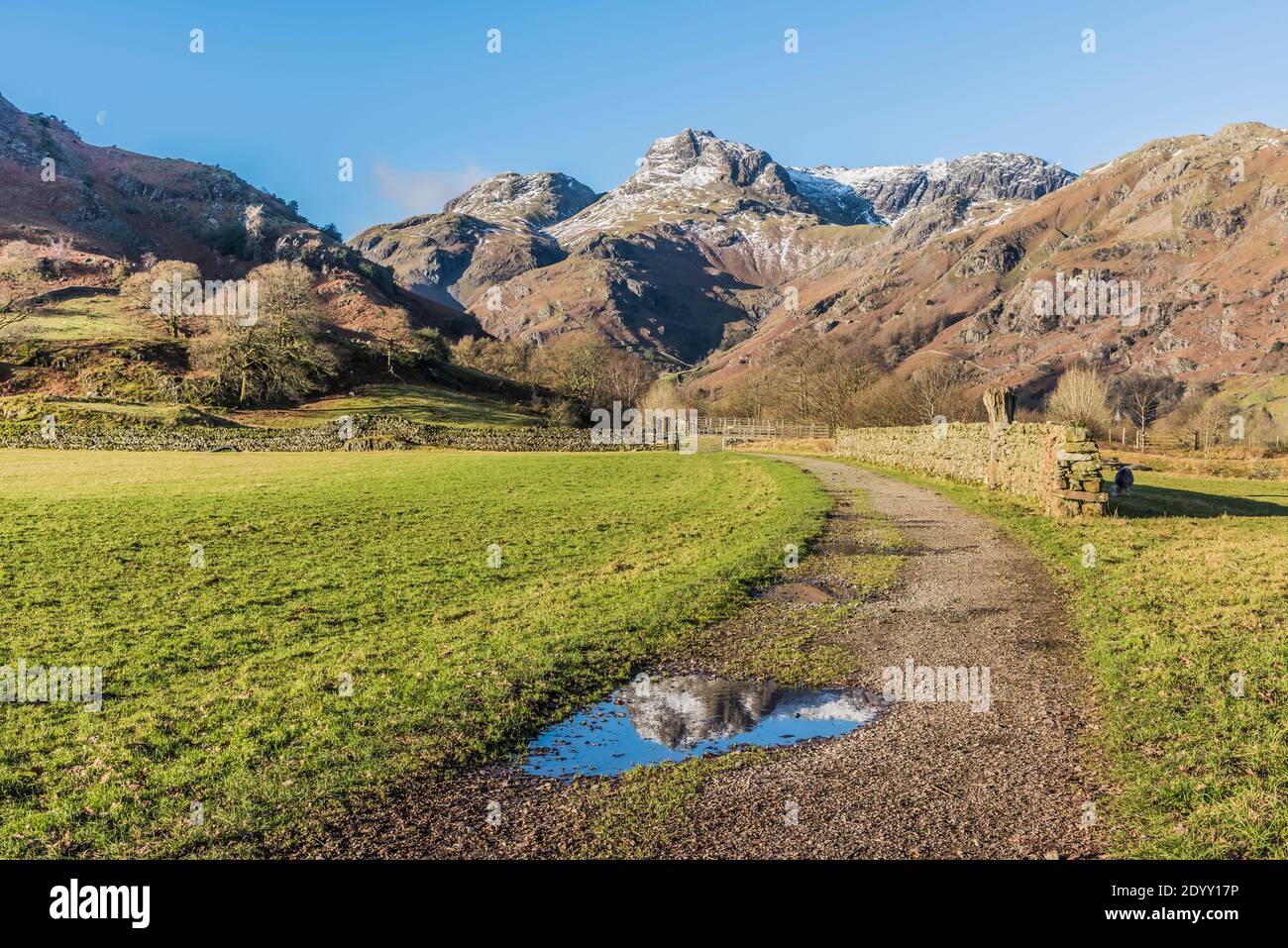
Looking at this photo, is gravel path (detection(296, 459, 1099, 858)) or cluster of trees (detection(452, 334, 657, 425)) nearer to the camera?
gravel path (detection(296, 459, 1099, 858))

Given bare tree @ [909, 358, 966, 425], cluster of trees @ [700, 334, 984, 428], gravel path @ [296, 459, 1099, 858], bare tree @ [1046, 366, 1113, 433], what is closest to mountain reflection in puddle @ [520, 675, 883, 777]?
gravel path @ [296, 459, 1099, 858]

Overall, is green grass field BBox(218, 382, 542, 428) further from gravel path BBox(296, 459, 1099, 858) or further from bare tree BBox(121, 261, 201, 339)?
gravel path BBox(296, 459, 1099, 858)

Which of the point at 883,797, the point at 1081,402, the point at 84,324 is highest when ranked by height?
the point at 84,324

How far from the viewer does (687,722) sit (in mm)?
9086

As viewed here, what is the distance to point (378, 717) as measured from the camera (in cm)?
924

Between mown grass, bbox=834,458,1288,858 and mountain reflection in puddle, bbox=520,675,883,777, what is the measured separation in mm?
2817

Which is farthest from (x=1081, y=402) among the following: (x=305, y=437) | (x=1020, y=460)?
(x=305, y=437)

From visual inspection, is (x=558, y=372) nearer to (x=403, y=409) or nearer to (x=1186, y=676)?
(x=403, y=409)

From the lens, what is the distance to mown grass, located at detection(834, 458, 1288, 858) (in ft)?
20.7

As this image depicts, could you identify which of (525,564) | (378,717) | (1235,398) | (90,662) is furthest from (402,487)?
(1235,398)

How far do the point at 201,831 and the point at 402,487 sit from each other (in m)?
29.8

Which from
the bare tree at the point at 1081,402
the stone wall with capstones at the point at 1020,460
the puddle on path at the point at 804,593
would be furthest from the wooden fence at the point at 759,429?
the puddle on path at the point at 804,593

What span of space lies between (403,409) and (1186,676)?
8167 centimetres
